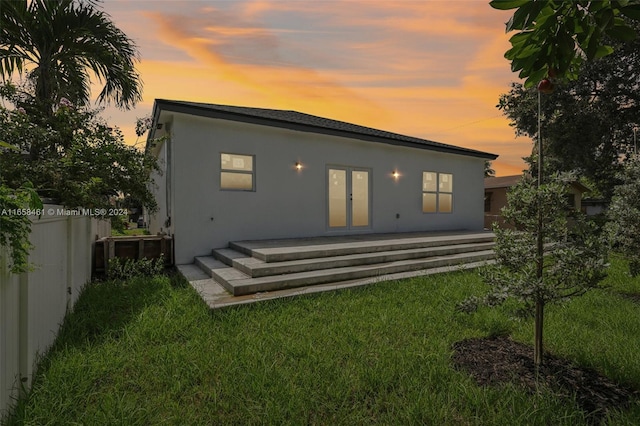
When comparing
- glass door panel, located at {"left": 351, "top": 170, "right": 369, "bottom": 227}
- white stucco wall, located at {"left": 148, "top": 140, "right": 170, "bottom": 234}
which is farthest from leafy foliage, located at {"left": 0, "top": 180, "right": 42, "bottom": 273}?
glass door panel, located at {"left": 351, "top": 170, "right": 369, "bottom": 227}

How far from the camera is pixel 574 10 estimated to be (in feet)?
5.27

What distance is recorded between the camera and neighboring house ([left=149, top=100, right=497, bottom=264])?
6695 mm

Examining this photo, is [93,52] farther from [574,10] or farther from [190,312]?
[574,10]

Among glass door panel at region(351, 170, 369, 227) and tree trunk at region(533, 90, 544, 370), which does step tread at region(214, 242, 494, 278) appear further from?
tree trunk at region(533, 90, 544, 370)

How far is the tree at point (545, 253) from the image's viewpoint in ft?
8.11

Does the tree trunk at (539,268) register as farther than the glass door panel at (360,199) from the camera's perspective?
No

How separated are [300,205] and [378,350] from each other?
5478 millimetres

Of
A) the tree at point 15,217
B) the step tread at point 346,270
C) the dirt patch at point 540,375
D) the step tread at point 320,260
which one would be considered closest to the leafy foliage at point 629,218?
the step tread at point 346,270

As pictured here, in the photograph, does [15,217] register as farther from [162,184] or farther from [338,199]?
[162,184]

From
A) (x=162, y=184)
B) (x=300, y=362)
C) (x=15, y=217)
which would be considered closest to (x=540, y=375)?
(x=300, y=362)

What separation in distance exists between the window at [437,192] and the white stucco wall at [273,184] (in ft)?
0.92

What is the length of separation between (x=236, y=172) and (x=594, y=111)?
16.6 metres

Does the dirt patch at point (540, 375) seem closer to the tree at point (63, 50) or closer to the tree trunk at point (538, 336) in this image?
the tree trunk at point (538, 336)

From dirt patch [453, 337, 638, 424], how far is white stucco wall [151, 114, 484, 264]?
5.52 metres
